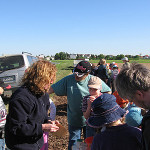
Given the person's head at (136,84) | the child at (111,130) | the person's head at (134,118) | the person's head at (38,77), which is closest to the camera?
the person's head at (136,84)

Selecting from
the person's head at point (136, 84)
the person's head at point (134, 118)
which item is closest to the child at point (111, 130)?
the person's head at point (136, 84)

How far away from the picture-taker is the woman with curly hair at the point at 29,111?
5.40 feet

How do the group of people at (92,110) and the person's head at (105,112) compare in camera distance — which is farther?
the person's head at (105,112)

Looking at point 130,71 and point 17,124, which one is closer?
point 130,71

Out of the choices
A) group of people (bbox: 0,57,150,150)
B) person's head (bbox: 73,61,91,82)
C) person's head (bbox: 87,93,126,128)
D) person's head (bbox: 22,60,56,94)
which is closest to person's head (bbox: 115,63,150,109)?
group of people (bbox: 0,57,150,150)

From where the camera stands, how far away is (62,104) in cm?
681

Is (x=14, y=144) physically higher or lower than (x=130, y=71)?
lower

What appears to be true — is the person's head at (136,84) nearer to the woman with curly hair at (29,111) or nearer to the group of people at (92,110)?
the group of people at (92,110)

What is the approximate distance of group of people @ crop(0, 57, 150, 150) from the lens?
3.92 feet

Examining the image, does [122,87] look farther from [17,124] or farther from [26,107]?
[17,124]

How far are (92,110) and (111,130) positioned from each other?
27cm

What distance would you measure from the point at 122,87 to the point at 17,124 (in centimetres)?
115

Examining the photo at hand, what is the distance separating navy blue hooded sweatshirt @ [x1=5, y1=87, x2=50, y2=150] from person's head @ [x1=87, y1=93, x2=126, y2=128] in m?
0.72

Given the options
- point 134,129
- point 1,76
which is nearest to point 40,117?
point 134,129
